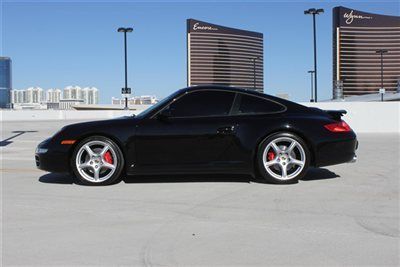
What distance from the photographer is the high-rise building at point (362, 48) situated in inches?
4296

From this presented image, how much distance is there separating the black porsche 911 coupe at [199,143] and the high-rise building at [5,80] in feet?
506

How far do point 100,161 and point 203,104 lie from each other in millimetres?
1532

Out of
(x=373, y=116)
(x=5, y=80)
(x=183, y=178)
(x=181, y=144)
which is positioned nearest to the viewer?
(x=181, y=144)

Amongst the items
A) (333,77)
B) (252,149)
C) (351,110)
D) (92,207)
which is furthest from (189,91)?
(333,77)

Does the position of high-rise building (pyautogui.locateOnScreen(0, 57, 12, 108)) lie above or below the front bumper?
above

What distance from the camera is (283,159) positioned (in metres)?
6.09

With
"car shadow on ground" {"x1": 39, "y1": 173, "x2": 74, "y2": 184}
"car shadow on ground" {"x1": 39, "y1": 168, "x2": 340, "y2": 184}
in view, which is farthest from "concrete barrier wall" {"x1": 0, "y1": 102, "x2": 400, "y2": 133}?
"car shadow on ground" {"x1": 39, "y1": 173, "x2": 74, "y2": 184}

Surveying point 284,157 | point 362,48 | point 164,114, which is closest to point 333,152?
point 284,157

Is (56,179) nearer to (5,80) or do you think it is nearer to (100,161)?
(100,161)

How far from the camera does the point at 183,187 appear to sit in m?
6.02

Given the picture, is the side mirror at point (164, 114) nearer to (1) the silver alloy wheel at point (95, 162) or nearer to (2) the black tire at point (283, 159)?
(1) the silver alloy wheel at point (95, 162)

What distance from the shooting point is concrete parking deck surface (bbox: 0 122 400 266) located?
3412mm

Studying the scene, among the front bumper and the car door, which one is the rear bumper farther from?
the front bumper

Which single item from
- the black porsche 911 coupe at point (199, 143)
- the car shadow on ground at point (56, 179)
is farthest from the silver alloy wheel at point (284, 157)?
the car shadow on ground at point (56, 179)
